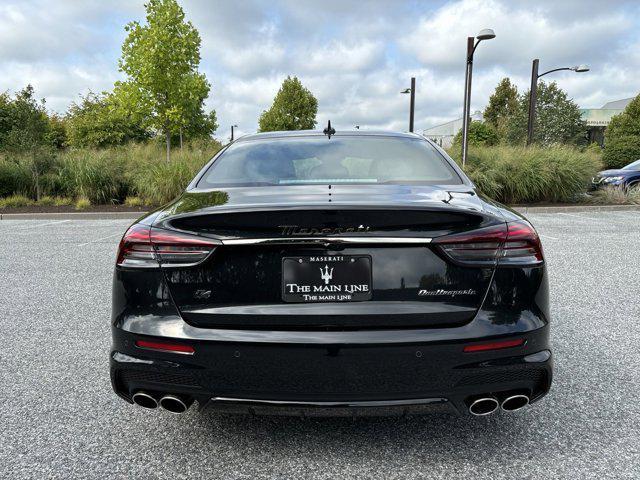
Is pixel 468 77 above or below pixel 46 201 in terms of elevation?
above

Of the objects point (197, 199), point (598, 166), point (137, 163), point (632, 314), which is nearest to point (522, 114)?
point (598, 166)

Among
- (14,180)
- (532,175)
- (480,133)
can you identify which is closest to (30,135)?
(14,180)

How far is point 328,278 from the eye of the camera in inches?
77.9

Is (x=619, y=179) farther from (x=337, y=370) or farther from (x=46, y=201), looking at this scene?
(x=46, y=201)

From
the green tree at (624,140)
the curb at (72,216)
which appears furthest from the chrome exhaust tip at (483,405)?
the green tree at (624,140)

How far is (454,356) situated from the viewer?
1972 mm

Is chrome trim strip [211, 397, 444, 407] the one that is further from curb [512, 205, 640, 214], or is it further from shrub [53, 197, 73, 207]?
shrub [53, 197, 73, 207]

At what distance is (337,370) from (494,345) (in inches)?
24.7

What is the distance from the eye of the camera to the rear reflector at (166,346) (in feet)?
6.61

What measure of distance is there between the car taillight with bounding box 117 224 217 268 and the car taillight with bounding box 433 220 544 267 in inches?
36.7

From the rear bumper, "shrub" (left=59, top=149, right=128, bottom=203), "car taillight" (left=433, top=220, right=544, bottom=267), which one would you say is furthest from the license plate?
"shrub" (left=59, top=149, right=128, bottom=203)

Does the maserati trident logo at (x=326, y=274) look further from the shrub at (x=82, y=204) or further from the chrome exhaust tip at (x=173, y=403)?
the shrub at (x=82, y=204)

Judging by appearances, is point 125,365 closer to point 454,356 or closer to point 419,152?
point 454,356

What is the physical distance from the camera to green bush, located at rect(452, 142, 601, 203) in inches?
599
